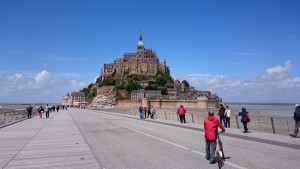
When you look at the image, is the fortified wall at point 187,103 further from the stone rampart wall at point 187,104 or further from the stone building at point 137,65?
the stone building at point 137,65

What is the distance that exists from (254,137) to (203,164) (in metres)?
→ 6.63

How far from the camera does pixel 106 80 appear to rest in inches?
6280

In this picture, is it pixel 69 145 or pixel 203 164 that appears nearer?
pixel 203 164

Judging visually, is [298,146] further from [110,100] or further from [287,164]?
[110,100]

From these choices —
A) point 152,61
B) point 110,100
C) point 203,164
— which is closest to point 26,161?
point 203,164

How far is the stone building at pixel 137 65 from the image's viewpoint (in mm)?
156625

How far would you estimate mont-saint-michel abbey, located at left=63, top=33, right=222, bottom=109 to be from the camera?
5266 inches

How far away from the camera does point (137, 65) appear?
158125 mm

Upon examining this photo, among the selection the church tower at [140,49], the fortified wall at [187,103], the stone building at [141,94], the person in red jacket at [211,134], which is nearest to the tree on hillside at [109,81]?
the church tower at [140,49]

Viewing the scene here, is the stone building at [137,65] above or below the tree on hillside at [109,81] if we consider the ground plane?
above

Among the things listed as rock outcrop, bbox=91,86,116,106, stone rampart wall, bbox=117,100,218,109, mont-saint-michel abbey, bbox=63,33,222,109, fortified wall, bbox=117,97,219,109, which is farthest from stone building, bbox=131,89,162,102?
stone rampart wall, bbox=117,100,218,109

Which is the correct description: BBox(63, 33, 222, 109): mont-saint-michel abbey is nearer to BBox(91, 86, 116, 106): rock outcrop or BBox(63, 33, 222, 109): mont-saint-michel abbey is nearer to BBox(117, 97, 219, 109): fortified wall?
BBox(91, 86, 116, 106): rock outcrop

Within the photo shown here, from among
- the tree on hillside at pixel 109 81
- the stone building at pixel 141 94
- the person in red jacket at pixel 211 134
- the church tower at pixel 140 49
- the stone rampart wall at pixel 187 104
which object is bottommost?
the person in red jacket at pixel 211 134

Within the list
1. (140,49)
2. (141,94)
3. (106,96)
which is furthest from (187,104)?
(140,49)
